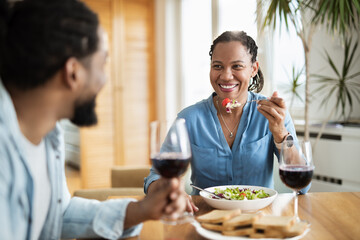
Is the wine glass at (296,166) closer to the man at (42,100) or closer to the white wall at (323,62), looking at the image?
the man at (42,100)

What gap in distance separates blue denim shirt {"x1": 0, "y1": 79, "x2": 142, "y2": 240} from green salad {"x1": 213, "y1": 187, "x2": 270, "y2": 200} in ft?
1.22

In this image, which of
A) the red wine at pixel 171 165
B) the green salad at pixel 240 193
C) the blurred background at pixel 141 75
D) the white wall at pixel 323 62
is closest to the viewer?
the red wine at pixel 171 165

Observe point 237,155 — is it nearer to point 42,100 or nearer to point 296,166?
point 296,166

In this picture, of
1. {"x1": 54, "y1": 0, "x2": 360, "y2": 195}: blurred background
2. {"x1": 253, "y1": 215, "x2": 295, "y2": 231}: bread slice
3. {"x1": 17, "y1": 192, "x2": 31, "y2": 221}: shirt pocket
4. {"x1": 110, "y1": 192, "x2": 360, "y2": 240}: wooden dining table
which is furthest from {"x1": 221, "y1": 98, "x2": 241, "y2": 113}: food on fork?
{"x1": 54, "y1": 0, "x2": 360, "y2": 195}: blurred background

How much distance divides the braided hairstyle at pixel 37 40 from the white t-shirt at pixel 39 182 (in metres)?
0.17

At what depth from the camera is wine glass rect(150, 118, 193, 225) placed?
3.19 feet

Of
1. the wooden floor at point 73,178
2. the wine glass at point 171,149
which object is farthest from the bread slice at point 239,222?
the wooden floor at point 73,178

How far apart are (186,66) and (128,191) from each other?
2785mm

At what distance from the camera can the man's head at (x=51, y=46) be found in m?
0.90

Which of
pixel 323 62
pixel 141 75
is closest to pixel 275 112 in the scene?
pixel 323 62

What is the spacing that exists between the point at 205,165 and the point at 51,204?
2.92 feet

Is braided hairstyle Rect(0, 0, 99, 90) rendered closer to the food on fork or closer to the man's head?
the man's head

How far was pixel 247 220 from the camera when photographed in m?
1.08

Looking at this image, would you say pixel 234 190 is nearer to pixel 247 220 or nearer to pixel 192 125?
pixel 247 220
